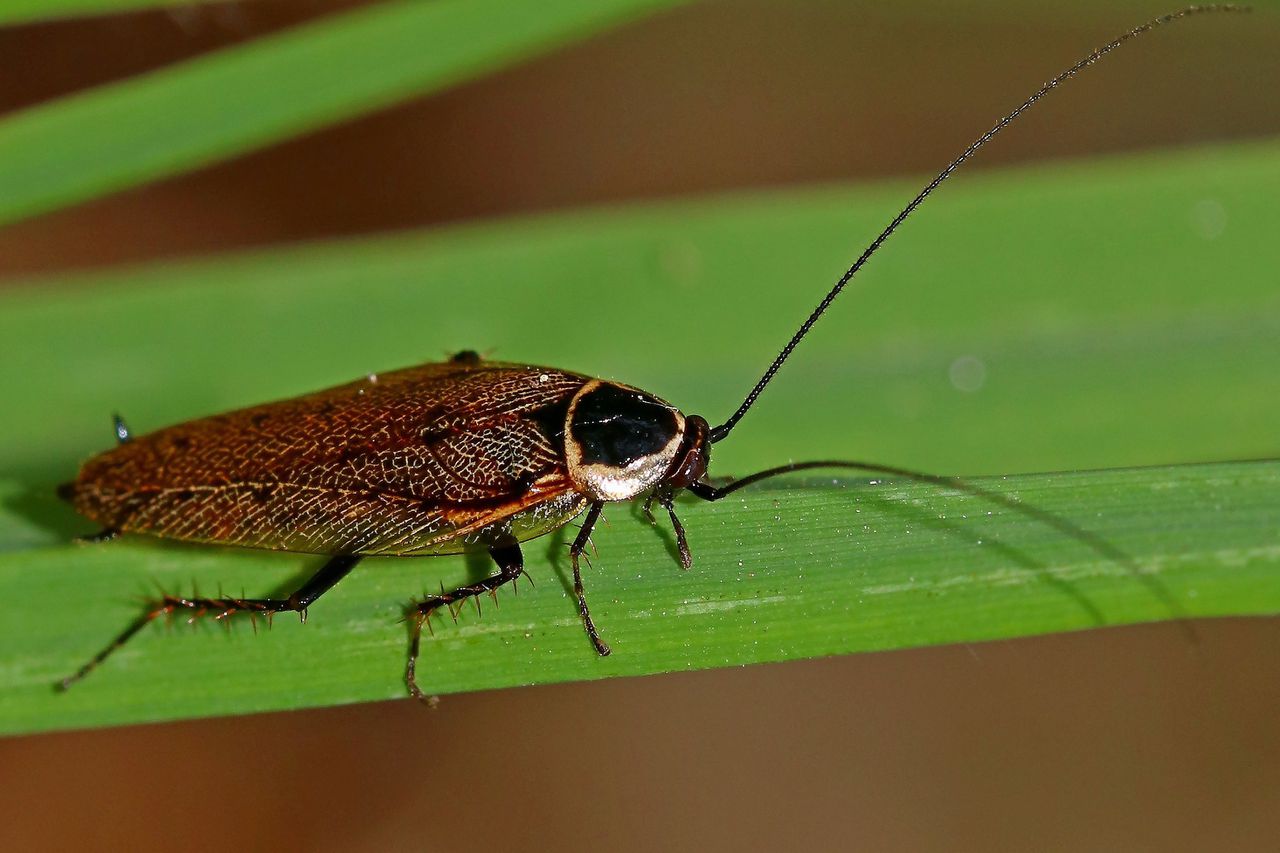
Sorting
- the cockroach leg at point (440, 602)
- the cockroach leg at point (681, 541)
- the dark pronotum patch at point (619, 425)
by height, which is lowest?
the cockroach leg at point (440, 602)

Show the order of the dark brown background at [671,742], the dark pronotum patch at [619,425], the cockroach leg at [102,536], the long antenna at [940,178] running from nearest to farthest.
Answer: the long antenna at [940,178]
the cockroach leg at [102,536]
the dark pronotum patch at [619,425]
the dark brown background at [671,742]

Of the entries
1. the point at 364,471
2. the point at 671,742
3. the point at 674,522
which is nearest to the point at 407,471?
the point at 364,471

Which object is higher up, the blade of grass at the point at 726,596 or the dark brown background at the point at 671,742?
the blade of grass at the point at 726,596

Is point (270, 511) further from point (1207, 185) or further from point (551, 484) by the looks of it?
point (1207, 185)

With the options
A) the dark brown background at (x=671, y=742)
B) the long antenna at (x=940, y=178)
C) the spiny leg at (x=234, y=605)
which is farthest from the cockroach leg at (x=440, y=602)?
the dark brown background at (x=671, y=742)

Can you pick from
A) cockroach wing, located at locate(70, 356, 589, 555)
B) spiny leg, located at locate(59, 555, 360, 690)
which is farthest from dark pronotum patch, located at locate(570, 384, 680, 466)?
spiny leg, located at locate(59, 555, 360, 690)

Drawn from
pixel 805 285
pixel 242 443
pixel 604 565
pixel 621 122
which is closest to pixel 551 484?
pixel 604 565

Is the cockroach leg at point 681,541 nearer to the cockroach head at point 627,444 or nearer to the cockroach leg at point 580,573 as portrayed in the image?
the cockroach head at point 627,444
